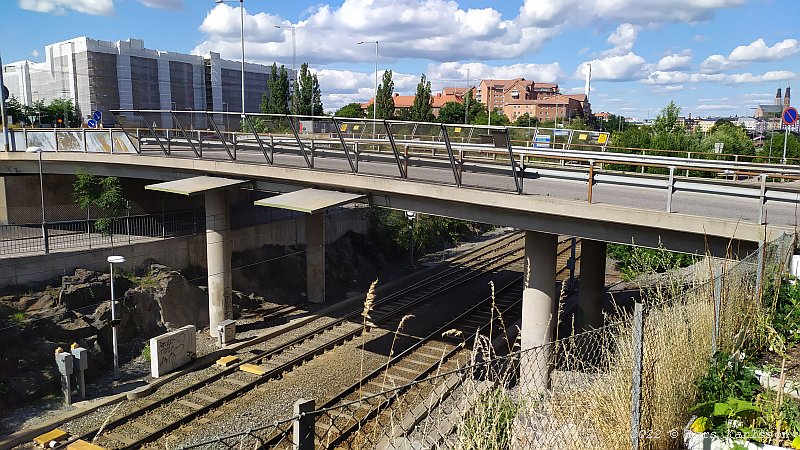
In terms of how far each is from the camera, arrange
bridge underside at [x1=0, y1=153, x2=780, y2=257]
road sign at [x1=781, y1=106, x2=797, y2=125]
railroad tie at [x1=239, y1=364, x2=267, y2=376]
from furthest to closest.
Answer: road sign at [x1=781, y1=106, x2=797, y2=125], railroad tie at [x1=239, y1=364, x2=267, y2=376], bridge underside at [x1=0, y1=153, x2=780, y2=257]

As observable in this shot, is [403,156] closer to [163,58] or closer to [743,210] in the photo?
[743,210]

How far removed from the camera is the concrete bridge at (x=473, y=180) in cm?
1117

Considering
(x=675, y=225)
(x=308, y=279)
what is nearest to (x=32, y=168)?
(x=308, y=279)

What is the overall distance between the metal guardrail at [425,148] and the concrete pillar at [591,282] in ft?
8.15

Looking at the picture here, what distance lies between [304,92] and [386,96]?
803 cm

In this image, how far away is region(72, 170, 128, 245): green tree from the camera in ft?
74.1

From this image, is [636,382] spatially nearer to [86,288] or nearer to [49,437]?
[49,437]

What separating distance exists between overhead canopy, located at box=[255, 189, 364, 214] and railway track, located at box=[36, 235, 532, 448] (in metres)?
4.22

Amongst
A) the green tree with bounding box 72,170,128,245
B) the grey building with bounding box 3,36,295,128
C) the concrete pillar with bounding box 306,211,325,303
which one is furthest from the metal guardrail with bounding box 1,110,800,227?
the grey building with bounding box 3,36,295,128

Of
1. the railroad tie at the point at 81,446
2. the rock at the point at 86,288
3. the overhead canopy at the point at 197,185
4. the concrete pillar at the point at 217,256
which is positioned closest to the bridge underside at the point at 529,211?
the overhead canopy at the point at 197,185

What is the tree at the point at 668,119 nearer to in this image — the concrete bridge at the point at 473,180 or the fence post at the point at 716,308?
the concrete bridge at the point at 473,180

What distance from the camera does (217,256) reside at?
63.7ft

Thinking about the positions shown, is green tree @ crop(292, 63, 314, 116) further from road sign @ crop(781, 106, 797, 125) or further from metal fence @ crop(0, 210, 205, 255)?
road sign @ crop(781, 106, 797, 125)

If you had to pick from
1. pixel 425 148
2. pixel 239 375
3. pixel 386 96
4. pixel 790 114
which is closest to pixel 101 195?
pixel 239 375
